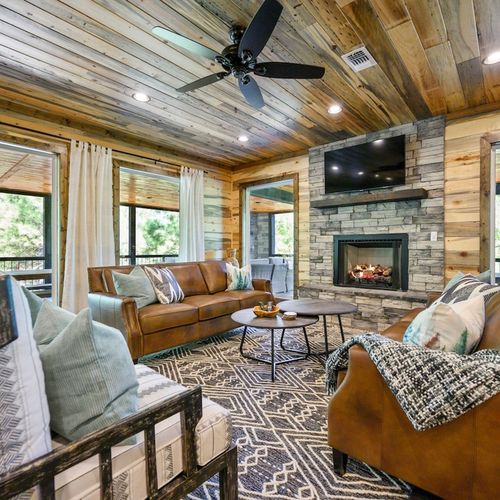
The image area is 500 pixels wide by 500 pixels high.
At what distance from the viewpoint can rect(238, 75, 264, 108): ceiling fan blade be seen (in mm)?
2354

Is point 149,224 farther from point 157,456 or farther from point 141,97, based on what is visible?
point 157,456

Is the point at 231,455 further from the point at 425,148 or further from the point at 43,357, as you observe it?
the point at 425,148

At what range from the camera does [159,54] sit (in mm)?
2488

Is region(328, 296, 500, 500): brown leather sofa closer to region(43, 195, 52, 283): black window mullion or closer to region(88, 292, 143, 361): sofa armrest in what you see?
region(88, 292, 143, 361): sofa armrest

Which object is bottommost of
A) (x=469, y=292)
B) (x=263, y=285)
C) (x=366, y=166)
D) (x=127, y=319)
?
(x=127, y=319)

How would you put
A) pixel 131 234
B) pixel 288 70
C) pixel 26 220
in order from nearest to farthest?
pixel 288 70
pixel 26 220
pixel 131 234

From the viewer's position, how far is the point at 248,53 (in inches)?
81.4

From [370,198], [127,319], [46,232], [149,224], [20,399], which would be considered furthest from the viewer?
[149,224]

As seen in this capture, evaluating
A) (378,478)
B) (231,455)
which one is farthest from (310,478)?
(231,455)

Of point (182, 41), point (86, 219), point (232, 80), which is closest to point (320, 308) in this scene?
point (232, 80)

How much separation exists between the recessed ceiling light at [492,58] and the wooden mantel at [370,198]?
1.37 metres

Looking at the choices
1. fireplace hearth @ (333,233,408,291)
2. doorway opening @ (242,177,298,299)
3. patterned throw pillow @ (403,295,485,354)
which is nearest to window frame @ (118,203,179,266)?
doorway opening @ (242,177,298,299)

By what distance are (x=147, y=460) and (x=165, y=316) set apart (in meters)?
2.12

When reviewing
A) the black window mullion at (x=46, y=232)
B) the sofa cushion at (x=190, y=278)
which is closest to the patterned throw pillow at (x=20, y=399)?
the sofa cushion at (x=190, y=278)
